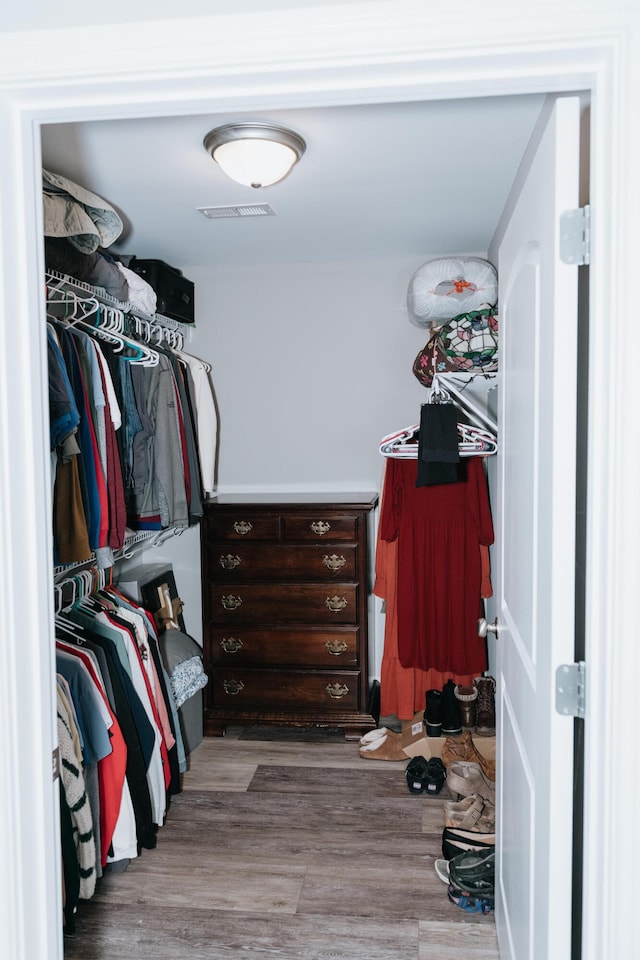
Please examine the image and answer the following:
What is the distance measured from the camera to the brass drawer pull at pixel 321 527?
353 centimetres

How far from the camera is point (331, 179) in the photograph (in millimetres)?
2627

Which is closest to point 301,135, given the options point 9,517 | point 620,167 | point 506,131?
point 506,131

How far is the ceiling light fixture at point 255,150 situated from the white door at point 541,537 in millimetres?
838

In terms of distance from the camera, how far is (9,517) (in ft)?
3.97

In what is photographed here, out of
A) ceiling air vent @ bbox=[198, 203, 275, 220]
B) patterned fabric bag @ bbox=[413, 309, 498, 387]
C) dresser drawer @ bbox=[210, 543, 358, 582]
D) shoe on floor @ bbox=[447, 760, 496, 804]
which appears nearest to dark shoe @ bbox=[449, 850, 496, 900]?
shoe on floor @ bbox=[447, 760, 496, 804]

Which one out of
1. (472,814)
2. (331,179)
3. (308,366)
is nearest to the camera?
(331,179)

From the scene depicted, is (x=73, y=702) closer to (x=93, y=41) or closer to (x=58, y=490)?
(x=58, y=490)

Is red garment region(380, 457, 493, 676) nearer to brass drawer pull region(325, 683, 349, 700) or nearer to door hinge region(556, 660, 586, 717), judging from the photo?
brass drawer pull region(325, 683, 349, 700)

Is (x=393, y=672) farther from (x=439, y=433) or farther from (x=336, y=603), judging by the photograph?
(x=439, y=433)

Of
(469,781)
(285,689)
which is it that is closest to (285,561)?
(285,689)

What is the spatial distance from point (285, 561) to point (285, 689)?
62cm

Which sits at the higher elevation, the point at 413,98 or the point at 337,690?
the point at 413,98

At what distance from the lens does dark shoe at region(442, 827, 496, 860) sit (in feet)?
8.30

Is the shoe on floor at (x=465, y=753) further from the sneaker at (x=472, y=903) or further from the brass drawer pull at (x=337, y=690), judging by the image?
the sneaker at (x=472, y=903)
